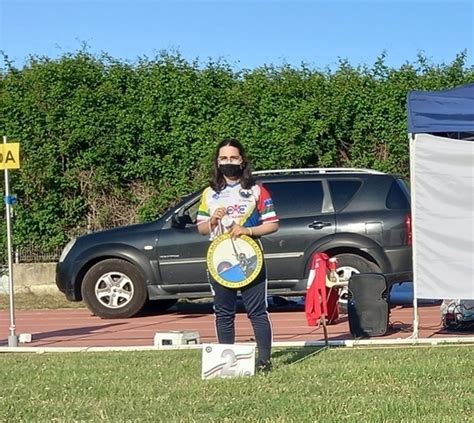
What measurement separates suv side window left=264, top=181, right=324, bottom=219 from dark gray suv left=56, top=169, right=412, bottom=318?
0.04ft

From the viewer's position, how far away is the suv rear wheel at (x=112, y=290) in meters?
13.9

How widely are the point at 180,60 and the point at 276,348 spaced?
9282 millimetres

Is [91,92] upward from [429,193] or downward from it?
upward

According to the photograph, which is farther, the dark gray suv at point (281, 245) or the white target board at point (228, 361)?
the dark gray suv at point (281, 245)

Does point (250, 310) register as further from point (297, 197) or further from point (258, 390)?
point (297, 197)

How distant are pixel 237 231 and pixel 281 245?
5782 mm

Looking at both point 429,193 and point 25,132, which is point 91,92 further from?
point 429,193

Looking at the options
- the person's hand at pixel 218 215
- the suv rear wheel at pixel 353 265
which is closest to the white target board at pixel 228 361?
the person's hand at pixel 218 215

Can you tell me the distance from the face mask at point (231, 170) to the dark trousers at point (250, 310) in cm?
78

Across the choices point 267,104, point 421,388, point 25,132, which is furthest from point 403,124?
point 421,388

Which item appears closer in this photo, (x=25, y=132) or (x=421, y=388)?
(x=421, y=388)

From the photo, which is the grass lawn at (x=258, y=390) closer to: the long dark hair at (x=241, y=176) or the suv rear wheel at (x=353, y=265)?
the long dark hair at (x=241, y=176)

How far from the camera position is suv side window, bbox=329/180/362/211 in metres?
13.7

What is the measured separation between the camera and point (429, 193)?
33.3 feet
